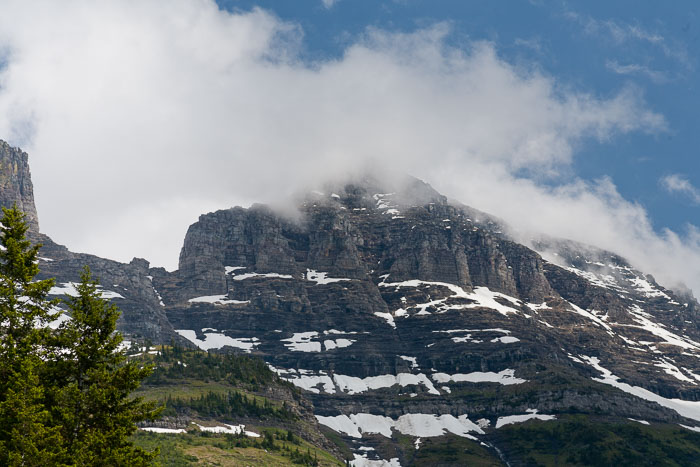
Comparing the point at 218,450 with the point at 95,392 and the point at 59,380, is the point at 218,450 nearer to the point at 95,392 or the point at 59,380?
the point at 59,380

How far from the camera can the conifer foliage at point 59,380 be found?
127 ft

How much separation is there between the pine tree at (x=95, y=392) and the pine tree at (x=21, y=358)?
4.74 ft

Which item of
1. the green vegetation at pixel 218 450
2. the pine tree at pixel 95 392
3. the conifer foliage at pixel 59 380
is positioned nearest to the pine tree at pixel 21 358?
the conifer foliage at pixel 59 380

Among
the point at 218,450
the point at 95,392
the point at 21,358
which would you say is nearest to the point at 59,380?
the point at 21,358

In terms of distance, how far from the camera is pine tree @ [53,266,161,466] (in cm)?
4097

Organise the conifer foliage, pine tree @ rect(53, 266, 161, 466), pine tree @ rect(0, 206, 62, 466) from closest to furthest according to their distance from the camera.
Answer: pine tree @ rect(0, 206, 62, 466), the conifer foliage, pine tree @ rect(53, 266, 161, 466)

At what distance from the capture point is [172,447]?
16562 cm

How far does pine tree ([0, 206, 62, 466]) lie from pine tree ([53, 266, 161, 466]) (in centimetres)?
144

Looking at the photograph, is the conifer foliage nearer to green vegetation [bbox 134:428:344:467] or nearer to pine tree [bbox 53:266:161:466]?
pine tree [bbox 53:266:161:466]

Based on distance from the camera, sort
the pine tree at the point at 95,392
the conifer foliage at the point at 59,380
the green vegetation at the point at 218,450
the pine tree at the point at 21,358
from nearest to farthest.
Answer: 1. the pine tree at the point at 21,358
2. the conifer foliage at the point at 59,380
3. the pine tree at the point at 95,392
4. the green vegetation at the point at 218,450

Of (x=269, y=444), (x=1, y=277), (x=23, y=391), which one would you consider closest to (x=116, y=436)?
(x=23, y=391)

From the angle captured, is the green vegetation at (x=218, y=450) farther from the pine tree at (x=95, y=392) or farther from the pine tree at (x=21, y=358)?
the pine tree at (x=21, y=358)

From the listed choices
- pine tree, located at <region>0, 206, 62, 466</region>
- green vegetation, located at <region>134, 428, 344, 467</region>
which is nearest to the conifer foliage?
pine tree, located at <region>0, 206, 62, 466</region>

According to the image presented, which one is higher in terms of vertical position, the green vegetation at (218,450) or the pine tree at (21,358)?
the pine tree at (21,358)
